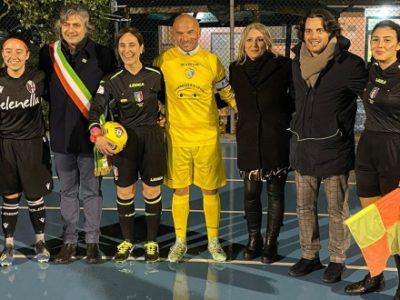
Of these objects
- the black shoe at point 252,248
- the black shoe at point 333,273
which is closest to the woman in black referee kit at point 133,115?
the black shoe at point 252,248

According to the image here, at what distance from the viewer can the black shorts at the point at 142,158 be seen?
141 inches

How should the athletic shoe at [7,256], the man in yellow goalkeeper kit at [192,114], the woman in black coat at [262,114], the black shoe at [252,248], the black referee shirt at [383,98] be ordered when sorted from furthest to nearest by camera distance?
the black shoe at [252,248] → the athletic shoe at [7,256] → the man in yellow goalkeeper kit at [192,114] → the woman in black coat at [262,114] → the black referee shirt at [383,98]

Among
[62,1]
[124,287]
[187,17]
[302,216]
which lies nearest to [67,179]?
[124,287]

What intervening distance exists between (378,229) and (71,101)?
214 cm

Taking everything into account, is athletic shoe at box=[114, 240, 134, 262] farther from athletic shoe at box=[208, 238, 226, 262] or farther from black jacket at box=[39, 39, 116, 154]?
black jacket at box=[39, 39, 116, 154]

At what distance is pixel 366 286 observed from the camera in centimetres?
326

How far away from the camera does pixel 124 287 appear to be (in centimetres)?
338

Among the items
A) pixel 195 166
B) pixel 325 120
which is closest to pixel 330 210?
pixel 325 120

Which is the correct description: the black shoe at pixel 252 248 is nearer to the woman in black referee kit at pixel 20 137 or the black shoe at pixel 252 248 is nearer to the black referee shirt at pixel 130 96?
the black referee shirt at pixel 130 96

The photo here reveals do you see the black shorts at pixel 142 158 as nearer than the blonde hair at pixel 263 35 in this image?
No

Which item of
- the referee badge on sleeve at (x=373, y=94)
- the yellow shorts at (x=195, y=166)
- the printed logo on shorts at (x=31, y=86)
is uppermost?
the printed logo on shorts at (x=31, y=86)

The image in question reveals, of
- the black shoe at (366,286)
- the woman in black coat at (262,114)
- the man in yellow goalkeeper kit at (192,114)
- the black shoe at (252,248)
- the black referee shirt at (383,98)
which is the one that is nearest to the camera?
the black referee shirt at (383,98)

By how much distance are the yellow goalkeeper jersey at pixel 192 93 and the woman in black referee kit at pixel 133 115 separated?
0.30ft

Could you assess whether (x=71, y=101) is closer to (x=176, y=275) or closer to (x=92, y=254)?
(x=92, y=254)
